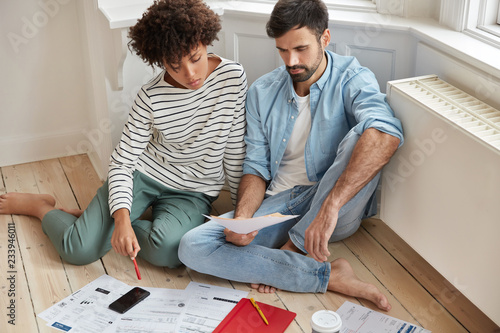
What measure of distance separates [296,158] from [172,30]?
603 mm

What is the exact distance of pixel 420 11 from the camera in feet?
6.93

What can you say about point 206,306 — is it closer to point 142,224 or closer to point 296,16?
point 142,224

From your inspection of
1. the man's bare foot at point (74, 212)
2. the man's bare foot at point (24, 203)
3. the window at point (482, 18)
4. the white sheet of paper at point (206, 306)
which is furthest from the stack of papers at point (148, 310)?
the window at point (482, 18)

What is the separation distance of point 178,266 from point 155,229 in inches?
6.3

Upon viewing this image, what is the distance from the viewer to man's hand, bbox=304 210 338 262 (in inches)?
69.0

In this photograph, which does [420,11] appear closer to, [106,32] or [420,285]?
[420,285]

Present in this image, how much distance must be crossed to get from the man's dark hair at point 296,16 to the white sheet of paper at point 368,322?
85cm

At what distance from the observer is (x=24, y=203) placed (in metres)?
2.34

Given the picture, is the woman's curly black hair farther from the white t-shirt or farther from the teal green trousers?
the teal green trousers

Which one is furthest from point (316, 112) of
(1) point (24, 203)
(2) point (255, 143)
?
(1) point (24, 203)

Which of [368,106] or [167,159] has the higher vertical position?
[368,106]

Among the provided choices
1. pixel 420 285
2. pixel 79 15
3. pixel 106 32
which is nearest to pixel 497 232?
pixel 420 285

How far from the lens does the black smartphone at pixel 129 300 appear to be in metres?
1.86

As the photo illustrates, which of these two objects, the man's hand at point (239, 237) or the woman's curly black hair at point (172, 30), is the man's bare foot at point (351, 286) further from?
the woman's curly black hair at point (172, 30)
